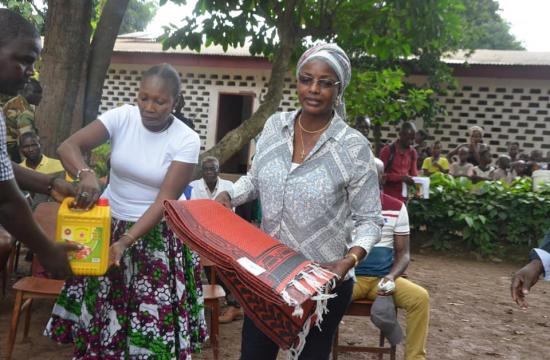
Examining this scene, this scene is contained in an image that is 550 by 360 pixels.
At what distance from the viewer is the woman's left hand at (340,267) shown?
2178 mm

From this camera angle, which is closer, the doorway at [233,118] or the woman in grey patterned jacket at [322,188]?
the woman in grey patterned jacket at [322,188]

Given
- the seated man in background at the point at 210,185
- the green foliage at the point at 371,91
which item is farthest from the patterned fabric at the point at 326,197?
the green foliage at the point at 371,91

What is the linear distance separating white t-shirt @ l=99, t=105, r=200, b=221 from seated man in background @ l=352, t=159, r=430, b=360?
1.65 meters

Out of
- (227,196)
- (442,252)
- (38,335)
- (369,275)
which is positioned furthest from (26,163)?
(442,252)

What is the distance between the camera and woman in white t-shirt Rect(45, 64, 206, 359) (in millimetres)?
2939

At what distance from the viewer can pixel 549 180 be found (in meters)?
9.41

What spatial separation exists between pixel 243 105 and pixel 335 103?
1341 centimetres

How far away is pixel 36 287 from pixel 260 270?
8.30 feet

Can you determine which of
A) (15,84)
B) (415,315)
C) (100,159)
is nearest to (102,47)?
(100,159)

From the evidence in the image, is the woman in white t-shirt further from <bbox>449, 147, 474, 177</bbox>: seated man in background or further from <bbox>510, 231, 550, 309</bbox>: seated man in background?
<bbox>449, 147, 474, 177</bbox>: seated man in background

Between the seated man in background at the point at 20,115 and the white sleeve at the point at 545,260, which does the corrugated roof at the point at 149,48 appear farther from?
the white sleeve at the point at 545,260

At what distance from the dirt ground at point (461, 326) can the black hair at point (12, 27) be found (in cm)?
280

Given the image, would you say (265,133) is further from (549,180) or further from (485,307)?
(549,180)

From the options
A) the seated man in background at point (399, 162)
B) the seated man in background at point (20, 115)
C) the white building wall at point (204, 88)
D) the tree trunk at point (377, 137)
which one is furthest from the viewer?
the white building wall at point (204, 88)
